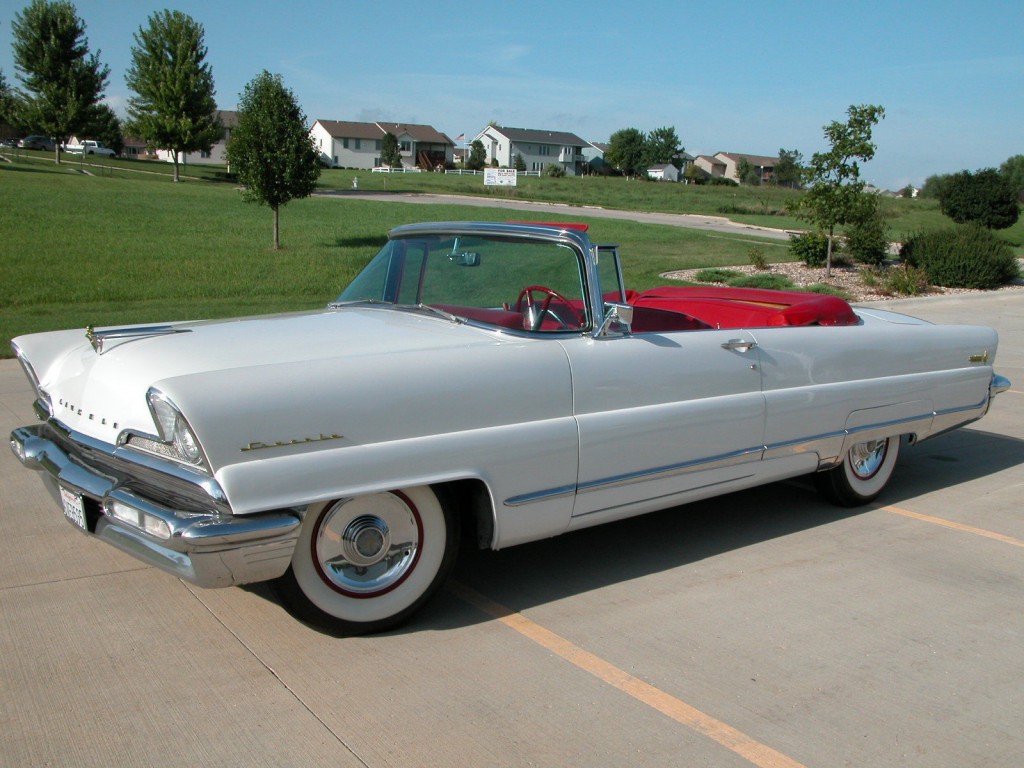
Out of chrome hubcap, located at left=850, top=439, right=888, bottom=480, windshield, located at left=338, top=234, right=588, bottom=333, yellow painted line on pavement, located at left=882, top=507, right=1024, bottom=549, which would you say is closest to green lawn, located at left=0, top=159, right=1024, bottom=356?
windshield, located at left=338, top=234, right=588, bottom=333

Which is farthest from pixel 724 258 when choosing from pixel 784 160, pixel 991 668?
pixel 784 160

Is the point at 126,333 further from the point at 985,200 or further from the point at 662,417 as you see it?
the point at 985,200

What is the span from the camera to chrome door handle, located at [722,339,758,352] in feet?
15.3

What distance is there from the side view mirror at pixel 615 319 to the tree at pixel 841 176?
16482mm

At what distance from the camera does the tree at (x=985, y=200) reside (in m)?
27.0

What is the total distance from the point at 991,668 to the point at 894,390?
6.96ft

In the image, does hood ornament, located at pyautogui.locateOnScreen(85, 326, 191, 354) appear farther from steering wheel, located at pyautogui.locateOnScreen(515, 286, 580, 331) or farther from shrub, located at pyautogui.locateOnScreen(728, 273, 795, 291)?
shrub, located at pyautogui.locateOnScreen(728, 273, 795, 291)

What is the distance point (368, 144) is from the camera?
338 ft

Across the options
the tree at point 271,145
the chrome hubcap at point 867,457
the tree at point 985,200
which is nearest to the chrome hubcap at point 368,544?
the chrome hubcap at point 867,457

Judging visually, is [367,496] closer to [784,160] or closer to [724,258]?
[724,258]

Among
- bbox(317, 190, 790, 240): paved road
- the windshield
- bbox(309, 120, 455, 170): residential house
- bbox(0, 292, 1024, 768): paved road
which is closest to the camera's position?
bbox(0, 292, 1024, 768): paved road

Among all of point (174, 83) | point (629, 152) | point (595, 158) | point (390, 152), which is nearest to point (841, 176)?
point (174, 83)

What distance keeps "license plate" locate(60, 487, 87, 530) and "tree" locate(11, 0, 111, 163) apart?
47.7 metres

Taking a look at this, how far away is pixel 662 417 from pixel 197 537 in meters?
2.13
